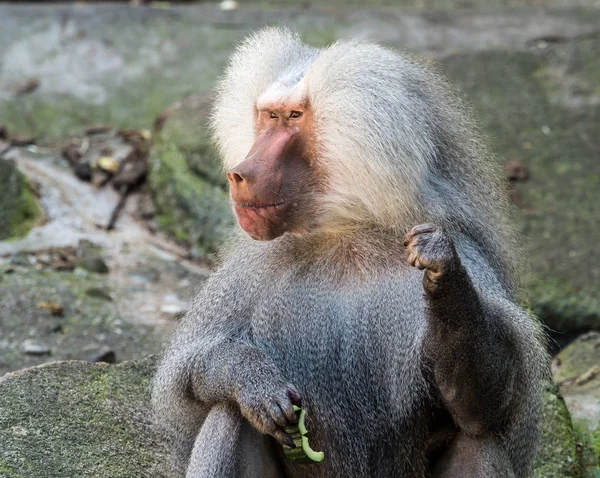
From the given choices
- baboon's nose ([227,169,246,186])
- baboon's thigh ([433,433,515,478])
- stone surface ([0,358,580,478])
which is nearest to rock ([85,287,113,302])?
stone surface ([0,358,580,478])

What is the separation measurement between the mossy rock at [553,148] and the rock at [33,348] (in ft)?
10.2

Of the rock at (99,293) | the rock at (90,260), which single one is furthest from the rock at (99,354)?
the rock at (90,260)

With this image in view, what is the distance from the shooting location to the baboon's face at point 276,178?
3.81m

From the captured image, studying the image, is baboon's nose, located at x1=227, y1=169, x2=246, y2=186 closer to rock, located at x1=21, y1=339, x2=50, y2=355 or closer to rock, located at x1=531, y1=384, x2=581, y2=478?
rock, located at x1=531, y1=384, x2=581, y2=478

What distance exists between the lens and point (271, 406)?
368cm

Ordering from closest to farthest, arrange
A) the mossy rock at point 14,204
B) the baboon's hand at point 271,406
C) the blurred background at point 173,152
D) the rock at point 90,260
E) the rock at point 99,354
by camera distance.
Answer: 1. the baboon's hand at point 271,406
2. the rock at point 99,354
3. the blurred background at point 173,152
4. the rock at point 90,260
5. the mossy rock at point 14,204

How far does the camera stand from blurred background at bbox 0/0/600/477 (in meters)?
6.32

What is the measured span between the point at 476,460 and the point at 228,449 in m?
1.00

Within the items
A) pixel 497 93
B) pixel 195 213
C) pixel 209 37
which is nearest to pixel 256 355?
pixel 195 213

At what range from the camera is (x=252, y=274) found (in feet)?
13.7

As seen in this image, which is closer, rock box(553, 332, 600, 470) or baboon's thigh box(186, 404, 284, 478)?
baboon's thigh box(186, 404, 284, 478)

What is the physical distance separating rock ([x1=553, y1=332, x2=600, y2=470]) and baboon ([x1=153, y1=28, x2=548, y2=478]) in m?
1.46

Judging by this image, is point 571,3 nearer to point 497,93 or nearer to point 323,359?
point 497,93

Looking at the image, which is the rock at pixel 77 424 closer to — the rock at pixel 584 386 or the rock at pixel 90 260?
the rock at pixel 90 260
